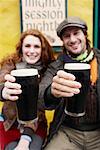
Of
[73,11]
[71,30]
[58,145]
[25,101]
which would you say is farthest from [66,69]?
[73,11]

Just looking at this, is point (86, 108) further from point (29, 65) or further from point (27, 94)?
point (27, 94)

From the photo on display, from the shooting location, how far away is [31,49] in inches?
72.3

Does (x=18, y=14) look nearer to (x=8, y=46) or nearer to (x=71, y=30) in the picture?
(x=8, y=46)

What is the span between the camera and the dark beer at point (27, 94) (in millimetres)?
952

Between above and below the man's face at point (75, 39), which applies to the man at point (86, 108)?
below

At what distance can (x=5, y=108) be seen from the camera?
1825 millimetres

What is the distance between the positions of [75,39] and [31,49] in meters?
0.34

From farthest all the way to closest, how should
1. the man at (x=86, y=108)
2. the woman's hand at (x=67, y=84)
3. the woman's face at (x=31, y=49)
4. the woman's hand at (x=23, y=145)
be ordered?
the woman's face at (x=31, y=49), the woman's hand at (x=23, y=145), the man at (x=86, y=108), the woman's hand at (x=67, y=84)

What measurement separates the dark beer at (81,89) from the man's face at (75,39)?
24.1 inches

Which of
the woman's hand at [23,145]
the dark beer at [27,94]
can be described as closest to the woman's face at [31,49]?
the woman's hand at [23,145]

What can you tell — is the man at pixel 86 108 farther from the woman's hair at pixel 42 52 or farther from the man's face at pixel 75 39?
the woman's hair at pixel 42 52

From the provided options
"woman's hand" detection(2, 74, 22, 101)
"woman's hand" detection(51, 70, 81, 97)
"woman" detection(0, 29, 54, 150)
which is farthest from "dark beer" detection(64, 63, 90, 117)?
"woman" detection(0, 29, 54, 150)

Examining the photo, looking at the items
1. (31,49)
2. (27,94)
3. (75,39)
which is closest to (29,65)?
(31,49)

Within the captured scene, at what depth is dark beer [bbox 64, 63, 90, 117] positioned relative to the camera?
3.10ft
